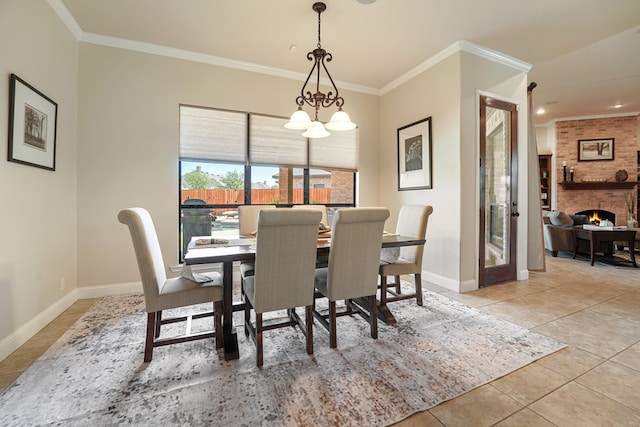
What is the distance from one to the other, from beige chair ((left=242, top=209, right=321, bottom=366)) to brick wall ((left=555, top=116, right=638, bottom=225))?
8373 mm

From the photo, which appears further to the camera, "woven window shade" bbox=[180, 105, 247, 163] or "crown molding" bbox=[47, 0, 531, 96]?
"woven window shade" bbox=[180, 105, 247, 163]

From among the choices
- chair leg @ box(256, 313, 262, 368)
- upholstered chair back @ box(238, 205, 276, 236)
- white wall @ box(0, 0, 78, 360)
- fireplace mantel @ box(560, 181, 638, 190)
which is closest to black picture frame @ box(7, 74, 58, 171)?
white wall @ box(0, 0, 78, 360)

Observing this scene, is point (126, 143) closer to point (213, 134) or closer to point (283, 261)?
point (213, 134)

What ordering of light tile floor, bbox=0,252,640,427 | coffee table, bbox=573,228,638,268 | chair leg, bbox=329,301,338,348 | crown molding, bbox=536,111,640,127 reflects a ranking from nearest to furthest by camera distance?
light tile floor, bbox=0,252,640,427 → chair leg, bbox=329,301,338,348 → coffee table, bbox=573,228,638,268 → crown molding, bbox=536,111,640,127

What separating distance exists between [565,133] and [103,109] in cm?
975

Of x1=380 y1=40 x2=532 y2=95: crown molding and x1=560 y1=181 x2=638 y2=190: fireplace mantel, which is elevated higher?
x1=380 y1=40 x2=532 y2=95: crown molding

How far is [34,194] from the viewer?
2.34m

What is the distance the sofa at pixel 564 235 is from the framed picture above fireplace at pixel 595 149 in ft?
9.28

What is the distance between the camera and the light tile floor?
144 centimetres

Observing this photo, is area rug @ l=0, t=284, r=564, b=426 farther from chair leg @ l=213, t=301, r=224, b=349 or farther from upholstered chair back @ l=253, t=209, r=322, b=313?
upholstered chair back @ l=253, t=209, r=322, b=313

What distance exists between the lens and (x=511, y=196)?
372 cm

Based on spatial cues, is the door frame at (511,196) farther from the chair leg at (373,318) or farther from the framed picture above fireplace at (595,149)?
the framed picture above fireplace at (595,149)

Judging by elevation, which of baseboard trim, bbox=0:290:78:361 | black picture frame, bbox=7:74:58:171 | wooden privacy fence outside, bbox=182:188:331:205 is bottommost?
baseboard trim, bbox=0:290:78:361

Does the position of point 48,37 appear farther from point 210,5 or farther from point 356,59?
point 356,59
